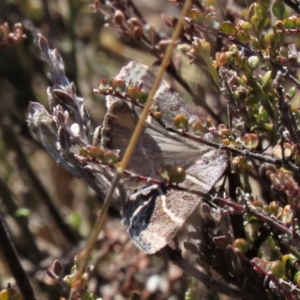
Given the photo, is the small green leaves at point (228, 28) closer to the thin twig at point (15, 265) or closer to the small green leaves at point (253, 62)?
the small green leaves at point (253, 62)

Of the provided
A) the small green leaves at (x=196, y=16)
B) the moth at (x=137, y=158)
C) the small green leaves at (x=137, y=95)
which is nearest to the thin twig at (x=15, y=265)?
the moth at (x=137, y=158)

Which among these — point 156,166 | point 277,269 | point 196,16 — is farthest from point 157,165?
point 277,269

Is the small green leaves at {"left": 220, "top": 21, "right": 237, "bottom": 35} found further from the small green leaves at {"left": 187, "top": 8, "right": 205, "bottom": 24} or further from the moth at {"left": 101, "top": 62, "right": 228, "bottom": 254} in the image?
the moth at {"left": 101, "top": 62, "right": 228, "bottom": 254}

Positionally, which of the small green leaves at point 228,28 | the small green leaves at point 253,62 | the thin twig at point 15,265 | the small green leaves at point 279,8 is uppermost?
the small green leaves at point 279,8

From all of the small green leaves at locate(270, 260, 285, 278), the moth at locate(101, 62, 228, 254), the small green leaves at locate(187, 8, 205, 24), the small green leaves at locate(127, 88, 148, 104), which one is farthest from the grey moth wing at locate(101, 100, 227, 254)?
the small green leaves at locate(270, 260, 285, 278)

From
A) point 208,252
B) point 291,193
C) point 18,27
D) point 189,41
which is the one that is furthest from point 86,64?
point 291,193

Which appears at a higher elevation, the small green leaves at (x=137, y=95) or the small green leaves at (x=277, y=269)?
the small green leaves at (x=137, y=95)

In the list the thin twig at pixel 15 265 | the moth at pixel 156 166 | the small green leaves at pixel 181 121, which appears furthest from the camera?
the thin twig at pixel 15 265

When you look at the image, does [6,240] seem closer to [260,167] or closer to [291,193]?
[260,167]
